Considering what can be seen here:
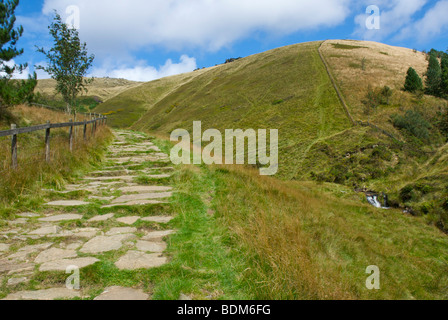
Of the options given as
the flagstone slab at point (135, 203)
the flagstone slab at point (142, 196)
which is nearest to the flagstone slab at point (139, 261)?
the flagstone slab at point (135, 203)

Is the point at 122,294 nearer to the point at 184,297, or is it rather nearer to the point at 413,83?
the point at 184,297

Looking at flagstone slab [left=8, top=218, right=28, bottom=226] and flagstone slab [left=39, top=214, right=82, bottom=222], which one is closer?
flagstone slab [left=8, top=218, right=28, bottom=226]

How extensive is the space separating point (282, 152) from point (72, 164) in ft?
71.8

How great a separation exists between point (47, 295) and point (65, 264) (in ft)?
1.94

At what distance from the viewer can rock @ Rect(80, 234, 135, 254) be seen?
11.9 ft

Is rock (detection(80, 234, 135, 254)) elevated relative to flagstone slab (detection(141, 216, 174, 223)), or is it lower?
lower

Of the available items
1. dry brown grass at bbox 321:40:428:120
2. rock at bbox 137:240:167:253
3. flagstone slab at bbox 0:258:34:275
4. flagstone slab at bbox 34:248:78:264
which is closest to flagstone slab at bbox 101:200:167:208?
rock at bbox 137:240:167:253

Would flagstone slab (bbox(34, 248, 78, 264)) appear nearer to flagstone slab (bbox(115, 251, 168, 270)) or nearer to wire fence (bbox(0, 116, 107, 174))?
flagstone slab (bbox(115, 251, 168, 270))

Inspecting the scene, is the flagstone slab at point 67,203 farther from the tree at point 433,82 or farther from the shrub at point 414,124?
the tree at point 433,82

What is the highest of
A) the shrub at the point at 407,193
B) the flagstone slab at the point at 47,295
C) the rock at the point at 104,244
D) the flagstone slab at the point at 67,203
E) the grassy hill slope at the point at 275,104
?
the grassy hill slope at the point at 275,104

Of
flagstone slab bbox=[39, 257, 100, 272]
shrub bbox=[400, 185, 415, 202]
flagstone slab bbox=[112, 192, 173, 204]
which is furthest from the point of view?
shrub bbox=[400, 185, 415, 202]

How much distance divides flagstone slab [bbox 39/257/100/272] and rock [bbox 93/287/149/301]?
639mm

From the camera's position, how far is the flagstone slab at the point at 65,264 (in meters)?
3.08

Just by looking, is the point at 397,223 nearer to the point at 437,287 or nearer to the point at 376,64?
the point at 437,287
